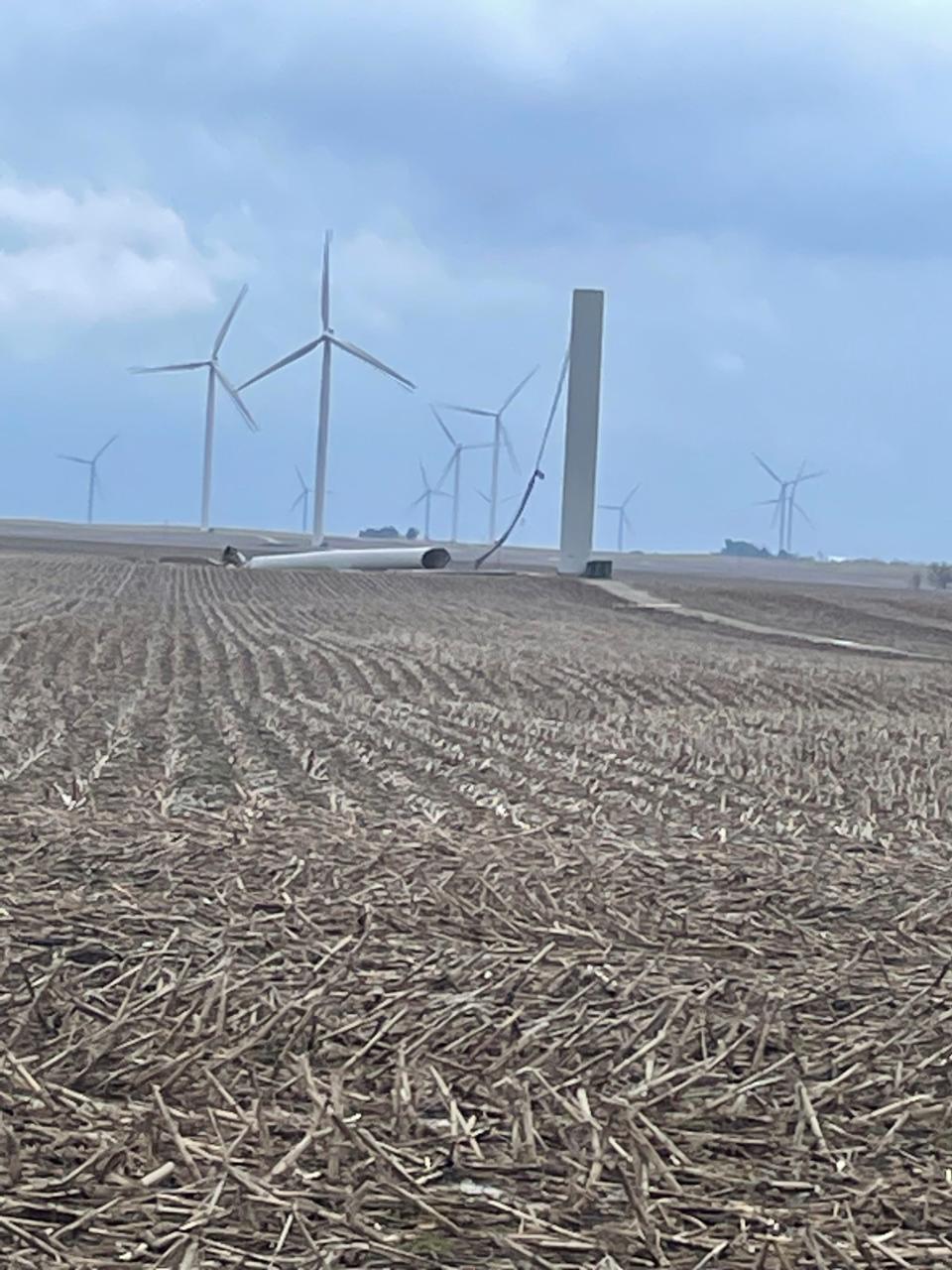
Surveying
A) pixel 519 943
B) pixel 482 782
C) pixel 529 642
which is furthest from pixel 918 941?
pixel 529 642

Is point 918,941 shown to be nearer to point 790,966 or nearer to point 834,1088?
point 790,966

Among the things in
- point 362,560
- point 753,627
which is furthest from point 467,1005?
point 362,560

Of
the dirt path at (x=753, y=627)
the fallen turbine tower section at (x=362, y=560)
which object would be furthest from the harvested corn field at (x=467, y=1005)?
the fallen turbine tower section at (x=362, y=560)

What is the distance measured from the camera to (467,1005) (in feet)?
19.9

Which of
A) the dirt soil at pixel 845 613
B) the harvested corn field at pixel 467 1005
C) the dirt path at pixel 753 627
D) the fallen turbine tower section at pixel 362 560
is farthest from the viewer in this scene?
the fallen turbine tower section at pixel 362 560

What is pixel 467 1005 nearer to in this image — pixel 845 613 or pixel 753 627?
pixel 753 627

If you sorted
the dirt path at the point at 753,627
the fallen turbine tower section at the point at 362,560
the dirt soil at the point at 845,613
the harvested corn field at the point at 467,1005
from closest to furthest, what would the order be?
the harvested corn field at the point at 467,1005
the dirt path at the point at 753,627
the dirt soil at the point at 845,613
the fallen turbine tower section at the point at 362,560

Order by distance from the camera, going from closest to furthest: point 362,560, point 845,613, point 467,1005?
point 467,1005
point 845,613
point 362,560

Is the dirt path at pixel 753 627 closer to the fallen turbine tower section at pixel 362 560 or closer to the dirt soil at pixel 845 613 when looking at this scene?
the dirt soil at pixel 845 613

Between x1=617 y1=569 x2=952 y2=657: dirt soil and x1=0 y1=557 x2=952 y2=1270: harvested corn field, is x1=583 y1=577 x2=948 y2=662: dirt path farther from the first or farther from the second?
x1=0 y1=557 x2=952 y2=1270: harvested corn field

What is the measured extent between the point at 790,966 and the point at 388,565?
5877cm

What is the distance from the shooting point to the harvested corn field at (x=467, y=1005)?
14.5 ft

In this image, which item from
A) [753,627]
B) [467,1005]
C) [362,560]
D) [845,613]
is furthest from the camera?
[362,560]

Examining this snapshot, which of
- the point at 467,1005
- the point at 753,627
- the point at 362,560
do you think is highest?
the point at 362,560
